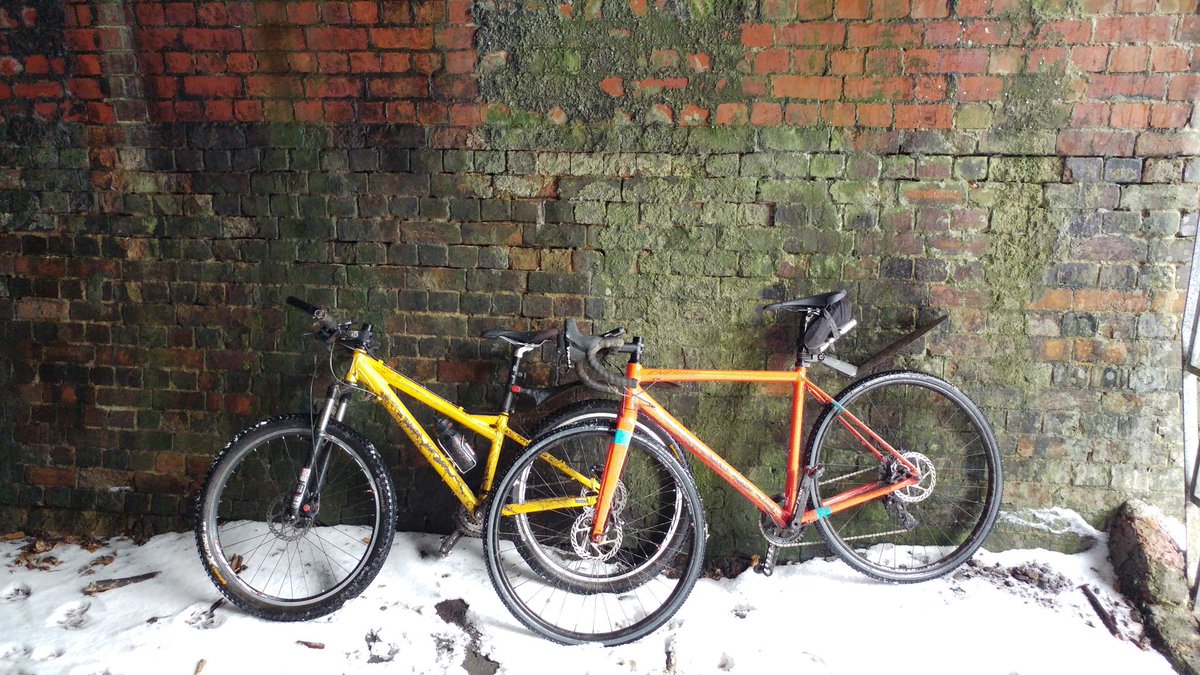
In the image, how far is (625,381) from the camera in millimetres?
2338

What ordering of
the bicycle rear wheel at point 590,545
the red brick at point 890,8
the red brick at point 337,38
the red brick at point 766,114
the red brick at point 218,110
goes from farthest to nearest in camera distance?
the red brick at point 218,110, the red brick at point 337,38, the red brick at point 766,114, the red brick at point 890,8, the bicycle rear wheel at point 590,545

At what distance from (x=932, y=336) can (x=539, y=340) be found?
62.6 inches

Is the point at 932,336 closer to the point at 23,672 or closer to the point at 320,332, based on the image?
the point at 320,332

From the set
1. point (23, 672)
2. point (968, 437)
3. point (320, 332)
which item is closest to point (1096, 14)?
point (968, 437)

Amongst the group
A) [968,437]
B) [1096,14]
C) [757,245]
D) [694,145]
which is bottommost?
[968,437]

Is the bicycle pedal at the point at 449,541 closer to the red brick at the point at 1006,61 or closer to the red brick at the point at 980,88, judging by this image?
the red brick at the point at 980,88

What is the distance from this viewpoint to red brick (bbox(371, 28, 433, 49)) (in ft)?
8.77

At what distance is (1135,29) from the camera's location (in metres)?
2.45

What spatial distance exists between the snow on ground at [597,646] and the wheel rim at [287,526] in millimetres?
147

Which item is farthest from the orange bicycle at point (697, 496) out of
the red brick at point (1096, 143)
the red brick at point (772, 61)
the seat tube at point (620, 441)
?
Result: the red brick at point (1096, 143)

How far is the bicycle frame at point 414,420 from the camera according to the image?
251 centimetres

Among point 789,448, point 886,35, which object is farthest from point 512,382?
point 886,35

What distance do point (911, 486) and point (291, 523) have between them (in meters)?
2.40

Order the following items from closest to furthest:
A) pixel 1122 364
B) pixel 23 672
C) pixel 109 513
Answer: pixel 23 672, pixel 1122 364, pixel 109 513
